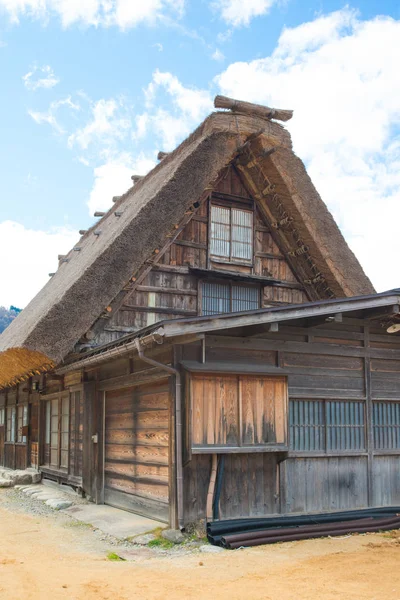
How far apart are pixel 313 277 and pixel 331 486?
5.46 metres

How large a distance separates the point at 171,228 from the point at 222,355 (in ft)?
14.2

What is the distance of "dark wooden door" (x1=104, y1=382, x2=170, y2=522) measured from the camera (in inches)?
349

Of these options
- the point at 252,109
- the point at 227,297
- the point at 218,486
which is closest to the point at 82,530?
the point at 218,486

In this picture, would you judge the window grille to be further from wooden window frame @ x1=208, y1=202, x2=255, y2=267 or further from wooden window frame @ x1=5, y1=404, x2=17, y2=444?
wooden window frame @ x1=5, y1=404, x2=17, y2=444

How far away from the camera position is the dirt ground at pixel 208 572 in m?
5.44

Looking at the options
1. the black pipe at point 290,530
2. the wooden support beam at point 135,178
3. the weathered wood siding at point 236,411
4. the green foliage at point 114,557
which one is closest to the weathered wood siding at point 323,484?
the black pipe at point 290,530

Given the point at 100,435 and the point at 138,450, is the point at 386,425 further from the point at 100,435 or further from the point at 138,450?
the point at 100,435

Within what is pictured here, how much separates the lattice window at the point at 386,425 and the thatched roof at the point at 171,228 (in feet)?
11.0

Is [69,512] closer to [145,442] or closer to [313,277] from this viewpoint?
[145,442]

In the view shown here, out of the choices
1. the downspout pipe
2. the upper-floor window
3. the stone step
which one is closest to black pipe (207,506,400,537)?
the downspout pipe

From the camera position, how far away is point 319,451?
9.25 meters

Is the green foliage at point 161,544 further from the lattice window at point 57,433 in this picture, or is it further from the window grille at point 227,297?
the lattice window at point 57,433

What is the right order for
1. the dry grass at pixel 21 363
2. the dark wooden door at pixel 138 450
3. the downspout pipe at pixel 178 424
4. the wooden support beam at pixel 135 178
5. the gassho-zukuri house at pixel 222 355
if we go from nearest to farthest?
the downspout pipe at pixel 178 424, the gassho-zukuri house at pixel 222 355, the dark wooden door at pixel 138 450, the dry grass at pixel 21 363, the wooden support beam at pixel 135 178

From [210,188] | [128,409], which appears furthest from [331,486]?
[210,188]
